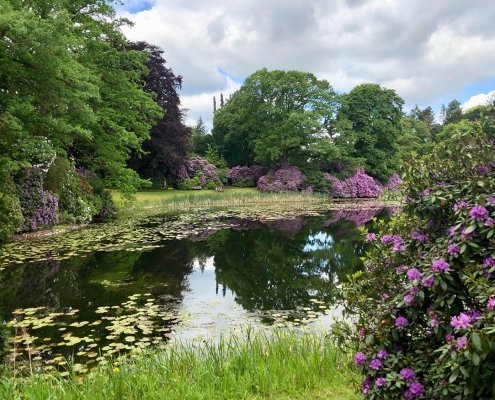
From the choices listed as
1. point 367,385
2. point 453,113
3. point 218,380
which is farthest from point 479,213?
point 453,113

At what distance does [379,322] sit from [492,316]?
838mm

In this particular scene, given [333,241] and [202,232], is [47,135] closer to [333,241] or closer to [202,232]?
[202,232]

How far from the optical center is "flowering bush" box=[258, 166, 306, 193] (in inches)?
1544

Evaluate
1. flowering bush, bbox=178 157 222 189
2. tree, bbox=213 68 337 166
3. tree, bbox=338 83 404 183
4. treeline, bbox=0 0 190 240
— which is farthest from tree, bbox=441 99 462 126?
treeline, bbox=0 0 190 240

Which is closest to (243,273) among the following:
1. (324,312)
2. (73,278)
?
(324,312)

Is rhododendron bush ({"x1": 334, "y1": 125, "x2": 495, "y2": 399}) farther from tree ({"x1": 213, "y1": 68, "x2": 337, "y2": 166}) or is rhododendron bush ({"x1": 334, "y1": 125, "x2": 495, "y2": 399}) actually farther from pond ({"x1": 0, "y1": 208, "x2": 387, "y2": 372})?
tree ({"x1": 213, "y1": 68, "x2": 337, "y2": 166})

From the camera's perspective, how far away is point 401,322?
2.47 meters

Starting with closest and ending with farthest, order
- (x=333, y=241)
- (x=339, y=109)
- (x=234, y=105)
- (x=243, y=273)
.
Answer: (x=243, y=273) < (x=333, y=241) < (x=339, y=109) < (x=234, y=105)

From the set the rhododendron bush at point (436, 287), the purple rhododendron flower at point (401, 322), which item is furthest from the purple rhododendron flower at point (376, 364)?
the purple rhododendron flower at point (401, 322)

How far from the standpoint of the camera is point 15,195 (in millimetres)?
14305

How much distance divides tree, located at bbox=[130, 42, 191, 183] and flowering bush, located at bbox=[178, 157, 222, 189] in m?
0.97

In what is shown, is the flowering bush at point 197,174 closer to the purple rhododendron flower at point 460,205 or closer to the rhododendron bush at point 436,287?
the rhododendron bush at point 436,287

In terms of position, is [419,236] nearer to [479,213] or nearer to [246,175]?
[479,213]

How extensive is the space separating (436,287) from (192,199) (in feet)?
94.5
